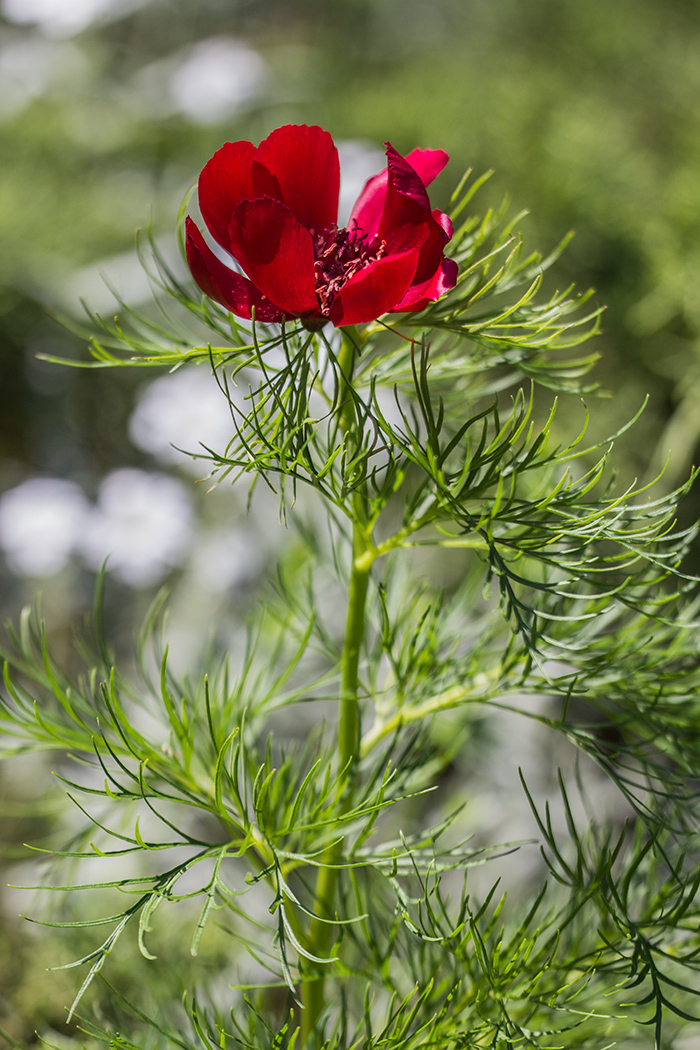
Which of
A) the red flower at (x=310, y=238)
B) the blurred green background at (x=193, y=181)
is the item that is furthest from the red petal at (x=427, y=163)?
the blurred green background at (x=193, y=181)

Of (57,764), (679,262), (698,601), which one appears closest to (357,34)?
(679,262)

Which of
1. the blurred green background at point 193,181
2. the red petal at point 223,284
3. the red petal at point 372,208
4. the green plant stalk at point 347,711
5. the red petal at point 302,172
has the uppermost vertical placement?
the blurred green background at point 193,181

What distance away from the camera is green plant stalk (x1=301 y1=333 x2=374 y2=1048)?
264 millimetres

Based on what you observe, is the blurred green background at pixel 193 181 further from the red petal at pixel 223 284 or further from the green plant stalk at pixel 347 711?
the red petal at pixel 223 284

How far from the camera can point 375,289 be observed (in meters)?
0.22

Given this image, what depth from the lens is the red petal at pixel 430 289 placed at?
9.1 inches

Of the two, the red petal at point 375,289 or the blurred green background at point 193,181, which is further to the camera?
the blurred green background at point 193,181

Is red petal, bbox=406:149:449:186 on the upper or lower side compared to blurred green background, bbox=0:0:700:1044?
lower

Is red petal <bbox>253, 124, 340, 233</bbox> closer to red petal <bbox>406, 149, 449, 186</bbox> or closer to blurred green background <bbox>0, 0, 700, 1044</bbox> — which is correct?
red petal <bbox>406, 149, 449, 186</bbox>

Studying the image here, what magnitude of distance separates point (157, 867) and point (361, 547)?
61 centimetres

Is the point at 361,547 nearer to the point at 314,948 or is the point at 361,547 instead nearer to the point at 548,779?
the point at 314,948

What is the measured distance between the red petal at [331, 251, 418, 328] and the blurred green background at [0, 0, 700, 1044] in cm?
36

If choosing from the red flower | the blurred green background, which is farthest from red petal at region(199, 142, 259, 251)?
the blurred green background

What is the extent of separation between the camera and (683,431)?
0.78 metres
